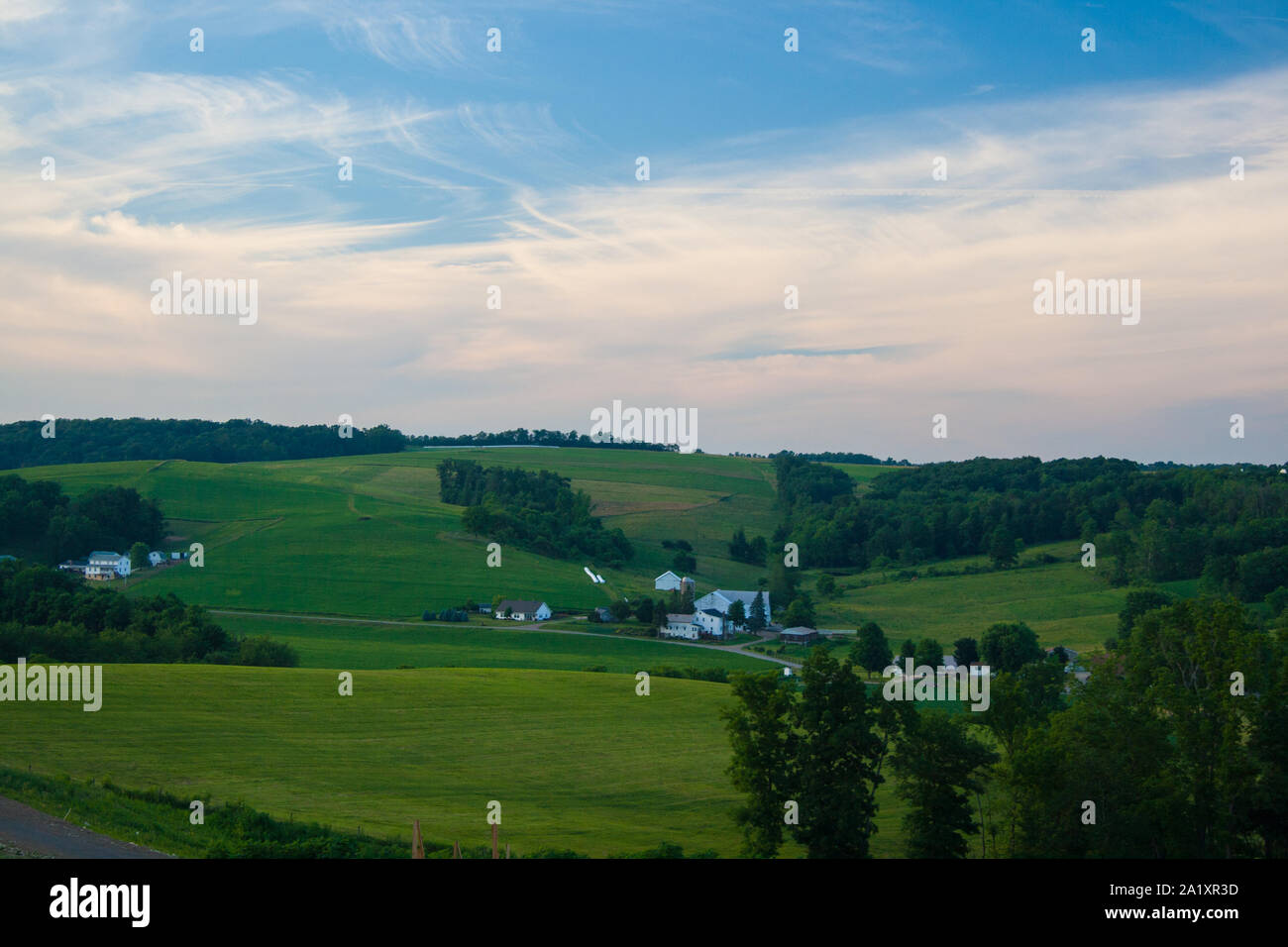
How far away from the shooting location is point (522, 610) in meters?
87.6

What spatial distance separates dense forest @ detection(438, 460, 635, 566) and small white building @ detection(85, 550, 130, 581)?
35.5m

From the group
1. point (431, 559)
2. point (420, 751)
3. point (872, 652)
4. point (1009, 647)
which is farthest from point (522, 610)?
point (420, 751)

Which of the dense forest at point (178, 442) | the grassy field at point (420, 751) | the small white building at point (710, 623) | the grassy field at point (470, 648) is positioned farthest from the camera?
the dense forest at point (178, 442)

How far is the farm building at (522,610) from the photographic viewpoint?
87000mm

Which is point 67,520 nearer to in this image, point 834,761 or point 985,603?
point 985,603

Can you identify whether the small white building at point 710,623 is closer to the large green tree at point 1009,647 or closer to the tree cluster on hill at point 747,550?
the large green tree at point 1009,647

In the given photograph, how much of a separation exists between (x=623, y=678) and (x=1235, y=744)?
126 feet

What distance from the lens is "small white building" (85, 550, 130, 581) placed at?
93.8m

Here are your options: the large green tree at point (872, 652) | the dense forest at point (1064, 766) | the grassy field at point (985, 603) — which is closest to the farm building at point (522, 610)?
the grassy field at point (985, 603)

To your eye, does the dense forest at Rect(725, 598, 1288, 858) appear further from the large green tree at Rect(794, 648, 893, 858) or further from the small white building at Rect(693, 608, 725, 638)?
the small white building at Rect(693, 608, 725, 638)

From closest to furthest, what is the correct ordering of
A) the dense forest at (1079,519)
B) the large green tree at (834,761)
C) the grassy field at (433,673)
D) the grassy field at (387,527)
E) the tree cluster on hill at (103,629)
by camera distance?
the large green tree at (834,761)
the grassy field at (433,673)
the tree cluster on hill at (103,629)
the grassy field at (387,527)
the dense forest at (1079,519)

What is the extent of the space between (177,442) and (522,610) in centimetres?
11235

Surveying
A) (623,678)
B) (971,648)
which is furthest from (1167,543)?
(623,678)

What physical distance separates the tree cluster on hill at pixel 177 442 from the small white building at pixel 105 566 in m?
69.3
